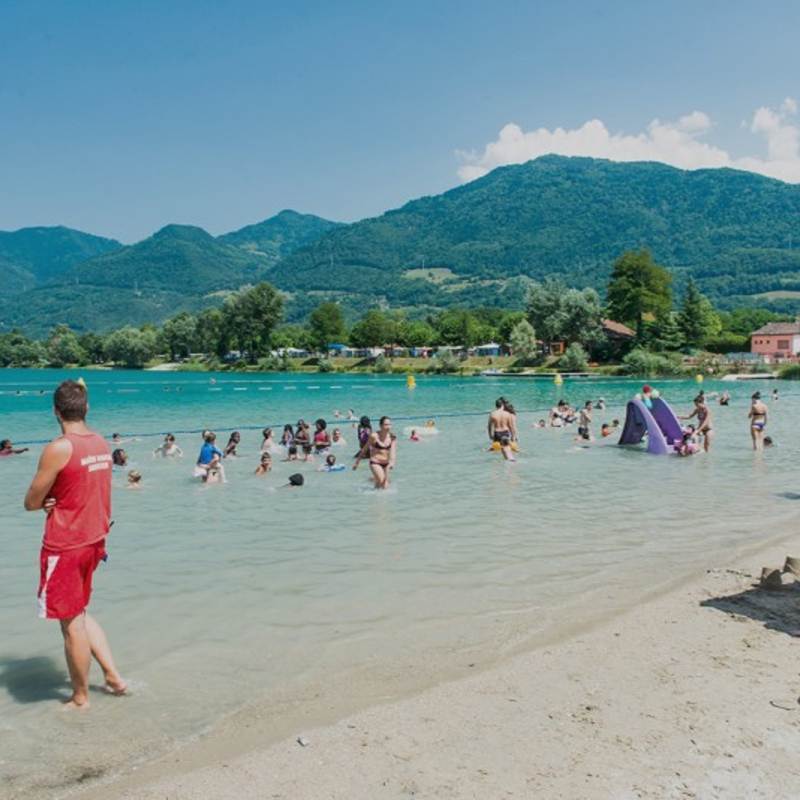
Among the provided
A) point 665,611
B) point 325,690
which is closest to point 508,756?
point 325,690

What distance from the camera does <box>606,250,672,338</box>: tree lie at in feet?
327

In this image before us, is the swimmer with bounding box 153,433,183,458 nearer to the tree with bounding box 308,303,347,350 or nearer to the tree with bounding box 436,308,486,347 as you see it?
the tree with bounding box 436,308,486,347

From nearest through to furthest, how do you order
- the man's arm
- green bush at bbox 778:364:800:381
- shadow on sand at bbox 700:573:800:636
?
the man's arm
shadow on sand at bbox 700:573:800:636
green bush at bbox 778:364:800:381

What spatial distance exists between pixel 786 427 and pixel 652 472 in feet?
49.5

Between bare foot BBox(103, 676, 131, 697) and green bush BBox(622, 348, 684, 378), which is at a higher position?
green bush BBox(622, 348, 684, 378)

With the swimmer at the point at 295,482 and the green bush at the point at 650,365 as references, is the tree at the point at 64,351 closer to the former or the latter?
the green bush at the point at 650,365

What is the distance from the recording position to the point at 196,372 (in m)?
142

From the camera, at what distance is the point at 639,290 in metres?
99.1

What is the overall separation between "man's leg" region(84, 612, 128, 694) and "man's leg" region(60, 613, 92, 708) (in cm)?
5

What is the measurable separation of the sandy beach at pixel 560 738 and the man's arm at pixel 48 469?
1.84 m

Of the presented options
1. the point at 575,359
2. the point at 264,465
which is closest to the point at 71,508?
the point at 264,465

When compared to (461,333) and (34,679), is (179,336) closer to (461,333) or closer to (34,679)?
(461,333)

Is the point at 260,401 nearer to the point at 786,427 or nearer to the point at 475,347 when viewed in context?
the point at 786,427

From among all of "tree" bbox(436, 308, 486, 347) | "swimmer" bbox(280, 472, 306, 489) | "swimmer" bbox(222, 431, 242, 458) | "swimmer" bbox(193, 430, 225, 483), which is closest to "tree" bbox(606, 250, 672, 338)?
"tree" bbox(436, 308, 486, 347)
